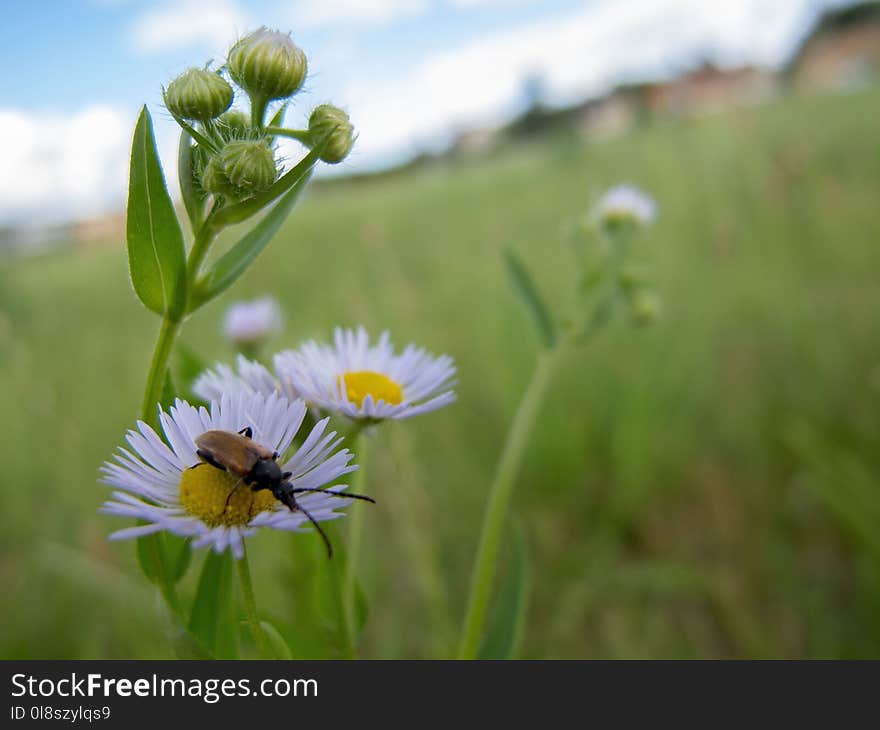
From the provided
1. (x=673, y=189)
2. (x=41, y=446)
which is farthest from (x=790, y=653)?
(x=673, y=189)

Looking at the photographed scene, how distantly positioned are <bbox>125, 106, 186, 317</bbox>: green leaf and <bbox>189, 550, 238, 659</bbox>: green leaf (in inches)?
6.7

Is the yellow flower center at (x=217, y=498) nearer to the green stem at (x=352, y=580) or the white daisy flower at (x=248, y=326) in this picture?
the green stem at (x=352, y=580)

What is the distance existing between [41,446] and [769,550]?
1612 millimetres

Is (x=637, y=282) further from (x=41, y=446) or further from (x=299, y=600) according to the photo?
(x=41, y=446)

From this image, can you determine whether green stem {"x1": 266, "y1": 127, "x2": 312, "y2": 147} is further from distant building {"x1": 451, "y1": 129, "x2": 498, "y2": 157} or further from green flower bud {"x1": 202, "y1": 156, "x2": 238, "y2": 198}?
distant building {"x1": 451, "y1": 129, "x2": 498, "y2": 157}

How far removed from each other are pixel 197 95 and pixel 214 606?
328mm

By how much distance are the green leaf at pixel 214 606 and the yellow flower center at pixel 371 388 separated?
0.15 m

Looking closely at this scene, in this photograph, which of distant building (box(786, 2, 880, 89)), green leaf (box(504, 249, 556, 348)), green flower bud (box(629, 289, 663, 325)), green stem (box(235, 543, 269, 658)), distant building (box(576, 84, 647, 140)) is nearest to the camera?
green stem (box(235, 543, 269, 658))

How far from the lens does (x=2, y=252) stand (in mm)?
3719

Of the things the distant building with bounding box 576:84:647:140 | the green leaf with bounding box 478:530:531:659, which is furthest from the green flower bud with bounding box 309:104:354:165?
the distant building with bounding box 576:84:647:140

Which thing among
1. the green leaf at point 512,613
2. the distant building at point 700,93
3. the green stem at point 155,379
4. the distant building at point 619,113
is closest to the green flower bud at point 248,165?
the green stem at point 155,379

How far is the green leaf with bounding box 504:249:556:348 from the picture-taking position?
0.77m

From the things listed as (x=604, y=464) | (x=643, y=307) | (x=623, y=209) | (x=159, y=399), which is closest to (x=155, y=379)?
(x=159, y=399)

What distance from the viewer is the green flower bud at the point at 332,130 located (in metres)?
0.44
